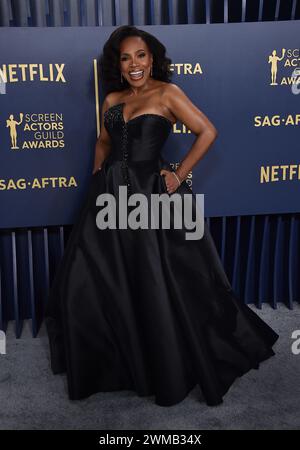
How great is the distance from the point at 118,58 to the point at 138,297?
3.39 feet

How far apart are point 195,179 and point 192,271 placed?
0.66 meters

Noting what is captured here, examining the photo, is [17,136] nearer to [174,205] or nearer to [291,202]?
[174,205]

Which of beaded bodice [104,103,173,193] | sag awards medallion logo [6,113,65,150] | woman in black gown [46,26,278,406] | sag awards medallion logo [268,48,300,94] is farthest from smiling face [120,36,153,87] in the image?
sag awards medallion logo [268,48,300,94]

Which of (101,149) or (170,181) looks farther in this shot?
(101,149)

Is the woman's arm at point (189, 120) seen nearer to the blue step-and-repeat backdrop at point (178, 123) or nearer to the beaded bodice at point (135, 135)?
the beaded bodice at point (135, 135)

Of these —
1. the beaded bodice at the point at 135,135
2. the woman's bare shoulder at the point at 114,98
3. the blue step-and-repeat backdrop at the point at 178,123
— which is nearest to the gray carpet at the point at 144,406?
the blue step-and-repeat backdrop at the point at 178,123

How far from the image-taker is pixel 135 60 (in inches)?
79.8

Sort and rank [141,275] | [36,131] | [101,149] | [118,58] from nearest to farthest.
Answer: [141,275]
[118,58]
[101,149]
[36,131]

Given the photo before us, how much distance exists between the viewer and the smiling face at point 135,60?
2.02 m

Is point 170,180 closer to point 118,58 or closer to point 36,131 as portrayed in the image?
point 118,58

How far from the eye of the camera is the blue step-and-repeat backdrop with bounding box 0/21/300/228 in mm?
2402

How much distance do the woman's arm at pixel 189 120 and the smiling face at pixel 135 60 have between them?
13cm

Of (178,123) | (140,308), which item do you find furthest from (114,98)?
(140,308)

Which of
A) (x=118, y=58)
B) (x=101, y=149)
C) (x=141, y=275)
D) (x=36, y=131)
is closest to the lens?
(x=141, y=275)
